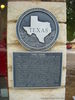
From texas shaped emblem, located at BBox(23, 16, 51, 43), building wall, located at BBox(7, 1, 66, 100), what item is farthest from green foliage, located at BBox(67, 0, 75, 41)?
texas shaped emblem, located at BBox(23, 16, 51, 43)

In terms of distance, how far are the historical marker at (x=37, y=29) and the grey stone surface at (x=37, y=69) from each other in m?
0.17

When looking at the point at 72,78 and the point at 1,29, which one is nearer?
the point at 1,29

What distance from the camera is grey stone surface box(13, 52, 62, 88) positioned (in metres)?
5.29

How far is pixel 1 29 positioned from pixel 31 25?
152 centimetres

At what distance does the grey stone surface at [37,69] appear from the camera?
17.4ft

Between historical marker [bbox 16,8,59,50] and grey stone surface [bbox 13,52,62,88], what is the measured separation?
172mm

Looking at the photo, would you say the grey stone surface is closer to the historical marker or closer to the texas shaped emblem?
the historical marker

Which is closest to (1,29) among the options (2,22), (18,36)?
(2,22)

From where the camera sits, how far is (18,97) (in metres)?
5.46

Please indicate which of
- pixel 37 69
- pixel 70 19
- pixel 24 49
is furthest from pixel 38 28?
pixel 70 19

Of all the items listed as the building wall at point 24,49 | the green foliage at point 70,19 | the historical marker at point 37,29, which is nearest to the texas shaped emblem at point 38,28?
the historical marker at point 37,29

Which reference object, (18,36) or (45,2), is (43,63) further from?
(45,2)

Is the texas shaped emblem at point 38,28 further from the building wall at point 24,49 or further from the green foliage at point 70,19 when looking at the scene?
the green foliage at point 70,19

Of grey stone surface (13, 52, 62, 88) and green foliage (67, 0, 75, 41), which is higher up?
green foliage (67, 0, 75, 41)
